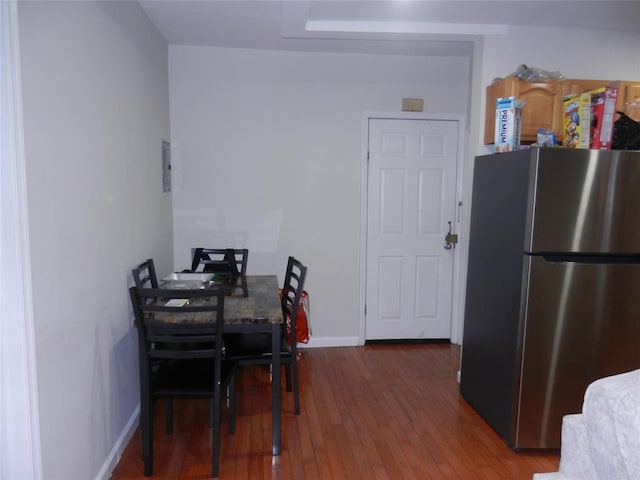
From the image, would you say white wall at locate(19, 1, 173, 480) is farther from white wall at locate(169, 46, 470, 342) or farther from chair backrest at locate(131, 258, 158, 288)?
white wall at locate(169, 46, 470, 342)

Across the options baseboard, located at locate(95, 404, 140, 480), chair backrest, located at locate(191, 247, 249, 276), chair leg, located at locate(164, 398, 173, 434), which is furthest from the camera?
chair backrest, located at locate(191, 247, 249, 276)

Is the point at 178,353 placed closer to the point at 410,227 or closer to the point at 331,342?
the point at 331,342

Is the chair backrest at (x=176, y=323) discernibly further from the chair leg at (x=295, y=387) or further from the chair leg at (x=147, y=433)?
the chair leg at (x=295, y=387)

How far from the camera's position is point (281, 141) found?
3.62 m

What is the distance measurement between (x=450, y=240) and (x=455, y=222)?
18cm

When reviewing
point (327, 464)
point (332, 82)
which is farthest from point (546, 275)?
point (332, 82)

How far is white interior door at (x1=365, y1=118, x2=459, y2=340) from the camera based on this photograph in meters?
3.75

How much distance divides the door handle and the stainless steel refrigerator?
1.44 m

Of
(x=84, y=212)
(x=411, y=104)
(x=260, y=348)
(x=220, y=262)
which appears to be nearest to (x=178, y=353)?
(x=260, y=348)

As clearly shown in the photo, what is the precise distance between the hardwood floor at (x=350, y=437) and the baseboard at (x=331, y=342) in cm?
53

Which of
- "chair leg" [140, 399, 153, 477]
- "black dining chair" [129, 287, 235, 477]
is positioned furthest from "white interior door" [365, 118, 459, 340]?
"chair leg" [140, 399, 153, 477]

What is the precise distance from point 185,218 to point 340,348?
1.78 meters

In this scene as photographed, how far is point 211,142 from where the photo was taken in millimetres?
3562

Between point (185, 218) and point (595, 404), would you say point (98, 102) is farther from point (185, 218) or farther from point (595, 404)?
point (595, 404)
